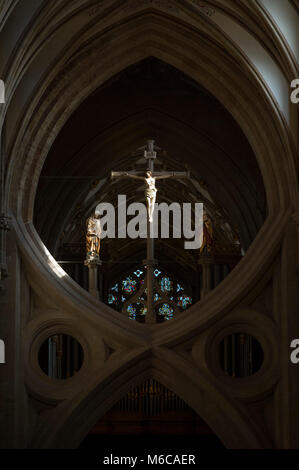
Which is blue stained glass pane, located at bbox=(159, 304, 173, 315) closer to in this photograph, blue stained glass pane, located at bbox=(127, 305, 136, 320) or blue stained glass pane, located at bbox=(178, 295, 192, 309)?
blue stained glass pane, located at bbox=(178, 295, 192, 309)

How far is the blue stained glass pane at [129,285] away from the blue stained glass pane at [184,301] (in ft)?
4.34

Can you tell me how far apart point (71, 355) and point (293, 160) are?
244 inches

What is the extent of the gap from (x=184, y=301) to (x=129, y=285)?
1.54m

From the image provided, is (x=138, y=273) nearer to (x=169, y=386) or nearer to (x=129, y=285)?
(x=129, y=285)

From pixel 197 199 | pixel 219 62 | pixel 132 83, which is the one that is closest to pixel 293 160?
pixel 219 62

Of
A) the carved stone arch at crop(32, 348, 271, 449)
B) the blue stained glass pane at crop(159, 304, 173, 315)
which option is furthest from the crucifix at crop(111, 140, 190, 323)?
the blue stained glass pane at crop(159, 304, 173, 315)

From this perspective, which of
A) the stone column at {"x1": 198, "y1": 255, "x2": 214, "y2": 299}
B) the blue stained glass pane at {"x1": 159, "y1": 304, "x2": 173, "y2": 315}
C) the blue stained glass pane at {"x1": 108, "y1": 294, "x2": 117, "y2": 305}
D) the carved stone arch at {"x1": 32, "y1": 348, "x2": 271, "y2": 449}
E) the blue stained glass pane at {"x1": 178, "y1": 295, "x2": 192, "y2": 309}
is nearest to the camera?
the carved stone arch at {"x1": 32, "y1": 348, "x2": 271, "y2": 449}

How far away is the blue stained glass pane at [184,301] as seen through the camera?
31.1m

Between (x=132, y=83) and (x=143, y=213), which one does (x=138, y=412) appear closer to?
(x=143, y=213)

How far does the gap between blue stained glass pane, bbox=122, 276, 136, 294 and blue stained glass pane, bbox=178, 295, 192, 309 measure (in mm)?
1322

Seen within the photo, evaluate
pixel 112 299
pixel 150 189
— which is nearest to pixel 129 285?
pixel 112 299

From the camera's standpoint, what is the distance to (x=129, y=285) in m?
30.7

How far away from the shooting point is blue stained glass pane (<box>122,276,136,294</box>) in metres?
30.7

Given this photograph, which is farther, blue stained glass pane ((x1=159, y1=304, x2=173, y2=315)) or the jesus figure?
blue stained glass pane ((x1=159, y1=304, x2=173, y2=315))
